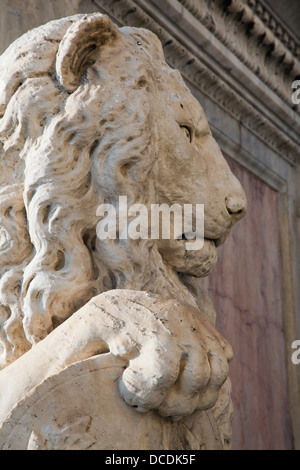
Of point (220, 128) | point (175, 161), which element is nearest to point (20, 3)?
point (175, 161)

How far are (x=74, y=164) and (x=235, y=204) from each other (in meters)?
0.41

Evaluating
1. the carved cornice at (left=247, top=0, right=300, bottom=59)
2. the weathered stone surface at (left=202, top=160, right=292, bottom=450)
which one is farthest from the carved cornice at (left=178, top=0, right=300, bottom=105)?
the weathered stone surface at (left=202, top=160, right=292, bottom=450)

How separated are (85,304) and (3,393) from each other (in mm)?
233

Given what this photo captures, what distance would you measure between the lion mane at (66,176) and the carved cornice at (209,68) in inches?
50.3

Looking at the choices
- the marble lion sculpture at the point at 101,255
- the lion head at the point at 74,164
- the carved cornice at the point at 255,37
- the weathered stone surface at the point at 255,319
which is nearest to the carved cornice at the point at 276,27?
the carved cornice at the point at 255,37

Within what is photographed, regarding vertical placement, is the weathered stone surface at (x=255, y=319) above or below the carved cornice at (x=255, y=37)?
below

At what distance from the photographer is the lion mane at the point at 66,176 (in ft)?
4.87

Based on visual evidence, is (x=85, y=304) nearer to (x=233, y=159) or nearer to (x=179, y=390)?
(x=179, y=390)

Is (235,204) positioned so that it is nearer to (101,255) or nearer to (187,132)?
(187,132)

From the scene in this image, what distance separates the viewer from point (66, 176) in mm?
1501

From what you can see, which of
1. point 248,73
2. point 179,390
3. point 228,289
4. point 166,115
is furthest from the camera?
point 248,73

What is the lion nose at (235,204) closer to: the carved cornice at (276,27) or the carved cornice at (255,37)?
the carved cornice at (255,37)

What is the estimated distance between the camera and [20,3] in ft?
8.08
